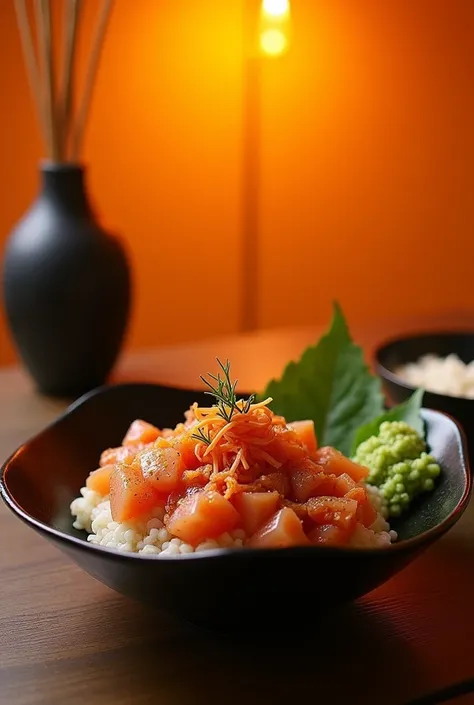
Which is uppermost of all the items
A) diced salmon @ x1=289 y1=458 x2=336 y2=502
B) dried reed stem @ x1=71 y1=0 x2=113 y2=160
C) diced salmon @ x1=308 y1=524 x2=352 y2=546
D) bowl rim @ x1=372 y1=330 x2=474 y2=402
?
dried reed stem @ x1=71 y1=0 x2=113 y2=160

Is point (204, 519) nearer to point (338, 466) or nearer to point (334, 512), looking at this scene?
point (334, 512)

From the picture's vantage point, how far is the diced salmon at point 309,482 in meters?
1.08

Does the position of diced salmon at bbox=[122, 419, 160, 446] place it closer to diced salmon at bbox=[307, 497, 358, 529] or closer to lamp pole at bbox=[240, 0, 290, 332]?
diced salmon at bbox=[307, 497, 358, 529]

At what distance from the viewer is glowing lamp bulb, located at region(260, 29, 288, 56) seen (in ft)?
10.3

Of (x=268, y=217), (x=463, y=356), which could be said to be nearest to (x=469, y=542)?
(x=463, y=356)

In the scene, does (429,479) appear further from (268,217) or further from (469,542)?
(268,217)

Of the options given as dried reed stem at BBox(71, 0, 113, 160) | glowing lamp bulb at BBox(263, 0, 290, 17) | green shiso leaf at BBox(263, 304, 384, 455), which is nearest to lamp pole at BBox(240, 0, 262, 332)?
glowing lamp bulb at BBox(263, 0, 290, 17)

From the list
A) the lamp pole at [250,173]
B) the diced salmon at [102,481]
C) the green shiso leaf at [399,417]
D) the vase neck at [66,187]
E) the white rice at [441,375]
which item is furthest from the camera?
the lamp pole at [250,173]

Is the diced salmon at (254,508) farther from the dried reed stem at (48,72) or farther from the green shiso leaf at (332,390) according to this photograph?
the dried reed stem at (48,72)

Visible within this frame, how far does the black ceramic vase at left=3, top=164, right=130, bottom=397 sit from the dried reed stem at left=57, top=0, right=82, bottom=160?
0.25 ft

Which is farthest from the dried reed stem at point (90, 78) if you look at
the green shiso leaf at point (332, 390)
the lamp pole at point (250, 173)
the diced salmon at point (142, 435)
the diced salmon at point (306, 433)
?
the lamp pole at point (250, 173)

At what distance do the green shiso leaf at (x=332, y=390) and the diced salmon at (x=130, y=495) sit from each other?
45 cm

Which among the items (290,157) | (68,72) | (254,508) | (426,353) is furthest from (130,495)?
(290,157)

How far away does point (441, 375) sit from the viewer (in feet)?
5.78
